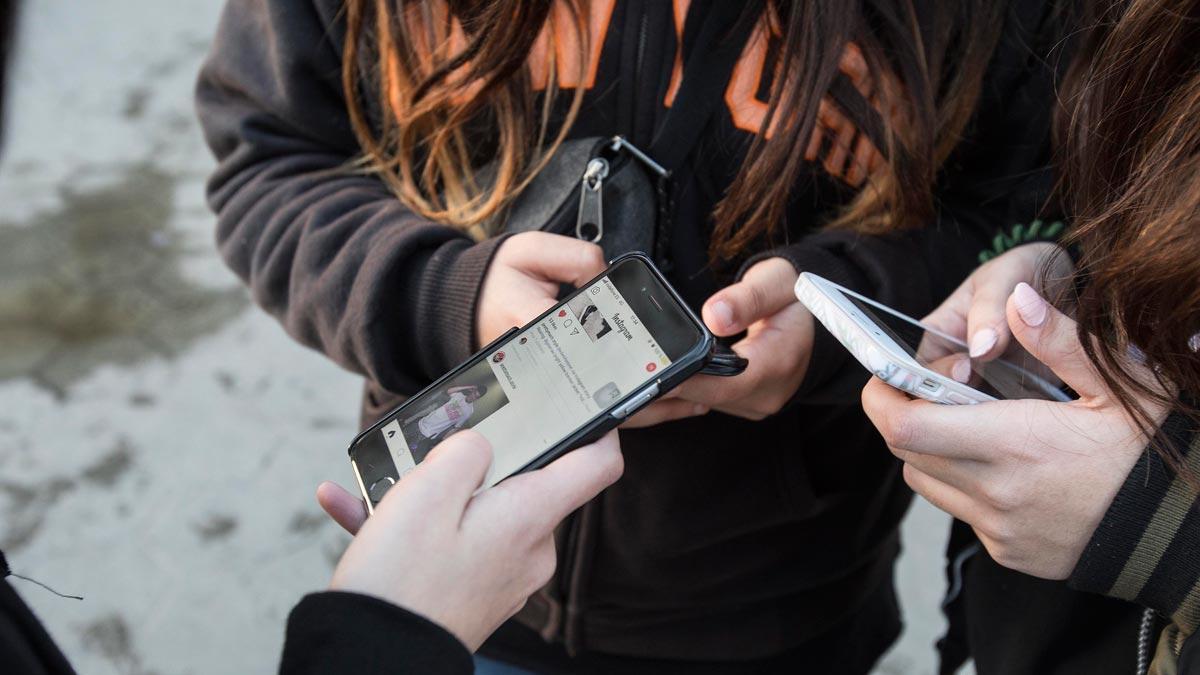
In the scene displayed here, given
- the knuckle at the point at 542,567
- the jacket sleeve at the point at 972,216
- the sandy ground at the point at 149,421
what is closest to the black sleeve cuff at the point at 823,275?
the jacket sleeve at the point at 972,216

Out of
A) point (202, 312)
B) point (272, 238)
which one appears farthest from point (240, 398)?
point (272, 238)

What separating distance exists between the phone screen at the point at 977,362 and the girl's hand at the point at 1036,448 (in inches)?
3.3

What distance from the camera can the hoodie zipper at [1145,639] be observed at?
695 mm

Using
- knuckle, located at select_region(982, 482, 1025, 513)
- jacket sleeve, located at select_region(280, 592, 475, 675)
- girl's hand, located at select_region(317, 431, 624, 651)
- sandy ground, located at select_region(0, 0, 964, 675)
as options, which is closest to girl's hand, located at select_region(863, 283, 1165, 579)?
knuckle, located at select_region(982, 482, 1025, 513)

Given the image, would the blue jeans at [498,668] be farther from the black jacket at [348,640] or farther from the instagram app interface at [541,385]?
the black jacket at [348,640]

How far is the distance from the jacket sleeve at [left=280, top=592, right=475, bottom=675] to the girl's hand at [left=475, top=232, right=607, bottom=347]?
312 millimetres

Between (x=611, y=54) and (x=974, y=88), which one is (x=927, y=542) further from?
(x=611, y=54)

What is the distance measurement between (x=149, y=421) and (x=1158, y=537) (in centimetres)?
195

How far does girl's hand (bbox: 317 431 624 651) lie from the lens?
1.71 ft

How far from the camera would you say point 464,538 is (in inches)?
21.6

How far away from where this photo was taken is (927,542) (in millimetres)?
1959

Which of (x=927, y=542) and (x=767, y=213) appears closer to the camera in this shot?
(x=767, y=213)

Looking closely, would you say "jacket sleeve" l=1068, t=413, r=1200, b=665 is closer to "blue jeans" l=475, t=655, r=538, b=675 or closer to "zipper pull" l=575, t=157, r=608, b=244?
"zipper pull" l=575, t=157, r=608, b=244

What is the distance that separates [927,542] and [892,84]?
139 centimetres
